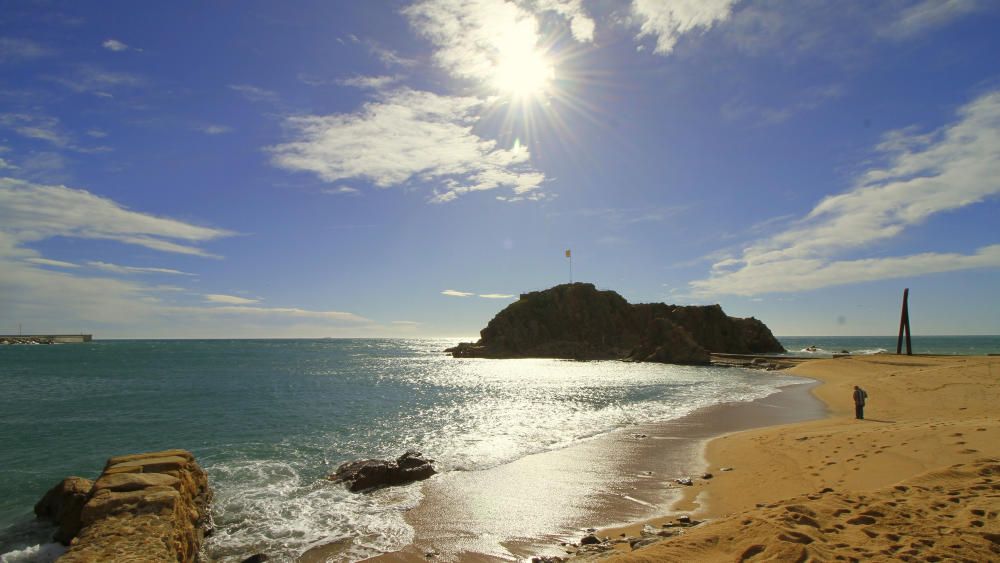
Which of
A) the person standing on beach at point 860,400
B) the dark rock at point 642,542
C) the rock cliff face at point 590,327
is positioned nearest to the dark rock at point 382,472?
the dark rock at point 642,542

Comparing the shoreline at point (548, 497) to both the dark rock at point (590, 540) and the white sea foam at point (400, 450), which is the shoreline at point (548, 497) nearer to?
the dark rock at point (590, 540)

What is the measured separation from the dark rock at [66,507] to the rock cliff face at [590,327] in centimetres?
9954

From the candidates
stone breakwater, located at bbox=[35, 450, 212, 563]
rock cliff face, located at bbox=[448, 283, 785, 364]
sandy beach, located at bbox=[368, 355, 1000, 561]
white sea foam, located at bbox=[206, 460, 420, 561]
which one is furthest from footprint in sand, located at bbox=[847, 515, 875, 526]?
rock cliff face, located at bbox=[448, 283, 785, 364]

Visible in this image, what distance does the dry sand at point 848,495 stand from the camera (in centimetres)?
676

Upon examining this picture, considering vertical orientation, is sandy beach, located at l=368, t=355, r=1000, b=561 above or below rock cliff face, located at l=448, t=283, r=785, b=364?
below

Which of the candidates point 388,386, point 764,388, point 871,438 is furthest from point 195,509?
point 764,388

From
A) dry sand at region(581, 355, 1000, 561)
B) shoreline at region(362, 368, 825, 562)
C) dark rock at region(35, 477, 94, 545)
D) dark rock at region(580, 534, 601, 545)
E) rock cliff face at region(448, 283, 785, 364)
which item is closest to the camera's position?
dry sand at region(581, 355, 1000, 561)

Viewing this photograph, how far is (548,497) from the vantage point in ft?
42.1

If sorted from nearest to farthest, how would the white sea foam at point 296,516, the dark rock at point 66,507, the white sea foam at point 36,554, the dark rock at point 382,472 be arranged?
the white sea foam at point 36,554
the white sea foam at point 296,516
the dark rock at point 66,507
the dark rock at point 382,472

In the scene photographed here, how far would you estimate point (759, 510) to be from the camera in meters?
8.77

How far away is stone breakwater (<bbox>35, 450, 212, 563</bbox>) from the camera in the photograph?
8.09 m

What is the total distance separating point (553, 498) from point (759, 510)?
18.0ft

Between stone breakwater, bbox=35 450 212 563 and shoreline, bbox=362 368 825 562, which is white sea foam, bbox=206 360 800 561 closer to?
shoreline, bbox=362 368 825 562

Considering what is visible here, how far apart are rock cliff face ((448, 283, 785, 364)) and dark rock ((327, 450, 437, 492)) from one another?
9349 cm
